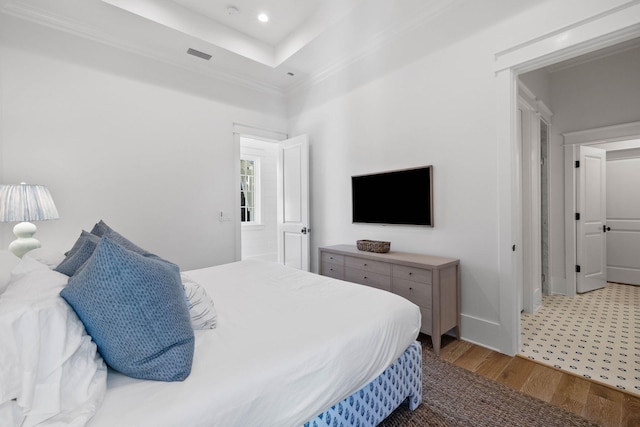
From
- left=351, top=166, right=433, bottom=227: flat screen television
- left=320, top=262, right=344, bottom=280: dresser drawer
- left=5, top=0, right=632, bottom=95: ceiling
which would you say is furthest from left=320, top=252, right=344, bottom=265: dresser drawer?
left=5, top=0, right=632, bottom=95: ceiling

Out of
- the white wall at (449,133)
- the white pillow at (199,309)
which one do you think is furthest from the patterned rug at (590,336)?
the white pillow at (199,309)

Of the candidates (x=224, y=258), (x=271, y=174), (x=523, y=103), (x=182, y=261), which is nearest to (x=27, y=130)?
(x=182, y=261)

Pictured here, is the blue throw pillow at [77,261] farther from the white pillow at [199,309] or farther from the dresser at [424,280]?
the dresser at [424,280]

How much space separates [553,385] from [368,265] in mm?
1568

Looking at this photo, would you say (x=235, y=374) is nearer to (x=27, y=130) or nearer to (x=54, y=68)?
(x=27, y=130)

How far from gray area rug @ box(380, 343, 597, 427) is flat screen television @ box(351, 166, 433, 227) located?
53.7 inches

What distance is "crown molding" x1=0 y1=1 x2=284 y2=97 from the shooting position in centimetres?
258

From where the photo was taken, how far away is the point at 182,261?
346 centimetres

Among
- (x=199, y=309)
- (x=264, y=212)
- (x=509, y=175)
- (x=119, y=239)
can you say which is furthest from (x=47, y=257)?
(x=264, y=212)

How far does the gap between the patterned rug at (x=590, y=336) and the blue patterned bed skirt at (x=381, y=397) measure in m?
1.31

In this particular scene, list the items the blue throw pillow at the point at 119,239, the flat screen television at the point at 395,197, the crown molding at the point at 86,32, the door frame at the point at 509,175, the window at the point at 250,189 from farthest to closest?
the window at the point at 250,189
the flat screen television at the point at 395,197
the crown molding at the point at 86,32
the door frame at the point at 509,175
the blue throw pillow at the point at 119,239

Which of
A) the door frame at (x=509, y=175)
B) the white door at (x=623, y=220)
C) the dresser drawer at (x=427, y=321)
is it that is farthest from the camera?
the white door at (x=623, y=220)

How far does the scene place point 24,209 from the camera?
7.19ft

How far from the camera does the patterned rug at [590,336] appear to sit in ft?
6.78
